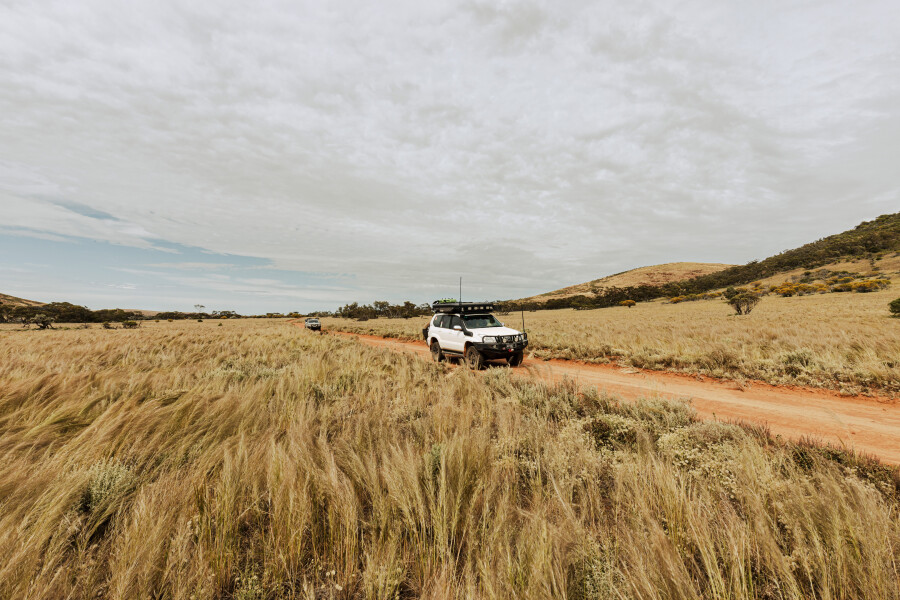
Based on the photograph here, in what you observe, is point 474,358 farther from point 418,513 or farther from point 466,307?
point 418,513

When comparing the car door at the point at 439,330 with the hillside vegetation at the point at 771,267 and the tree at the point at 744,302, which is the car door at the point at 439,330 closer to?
the tree at the point at 744,302

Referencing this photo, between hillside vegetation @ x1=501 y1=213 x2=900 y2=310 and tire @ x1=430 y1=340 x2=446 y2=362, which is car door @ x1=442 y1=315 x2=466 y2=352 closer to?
tire @ x1=430 y1=340 x2=446 y2=362

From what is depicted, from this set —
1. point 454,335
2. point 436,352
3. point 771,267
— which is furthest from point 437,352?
point 771,267

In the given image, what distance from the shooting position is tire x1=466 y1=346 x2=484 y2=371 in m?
12.3

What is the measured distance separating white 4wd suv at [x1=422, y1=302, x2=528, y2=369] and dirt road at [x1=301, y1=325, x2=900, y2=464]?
2035mm

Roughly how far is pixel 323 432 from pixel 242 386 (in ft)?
12.9

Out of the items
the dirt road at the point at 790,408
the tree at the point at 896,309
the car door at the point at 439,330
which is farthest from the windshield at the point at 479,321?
the tree at the point at 896,309

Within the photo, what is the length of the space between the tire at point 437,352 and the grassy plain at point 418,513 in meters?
9.37

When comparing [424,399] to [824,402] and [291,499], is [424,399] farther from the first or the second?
[824,402]

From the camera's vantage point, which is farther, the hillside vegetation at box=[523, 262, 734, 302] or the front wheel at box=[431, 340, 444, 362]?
the hillside vegetation at box=[523, 262, 734, 302]

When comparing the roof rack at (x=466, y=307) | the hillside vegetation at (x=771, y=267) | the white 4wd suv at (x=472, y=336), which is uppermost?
the hillside vegetation at (x=771, y=267)

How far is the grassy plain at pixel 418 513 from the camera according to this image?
86.7 inches

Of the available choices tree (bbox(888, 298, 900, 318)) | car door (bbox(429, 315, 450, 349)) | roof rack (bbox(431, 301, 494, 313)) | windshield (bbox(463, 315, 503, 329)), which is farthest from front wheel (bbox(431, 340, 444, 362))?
tree (bbox(888, 298, 900, 318))

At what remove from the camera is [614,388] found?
9.34 metres
